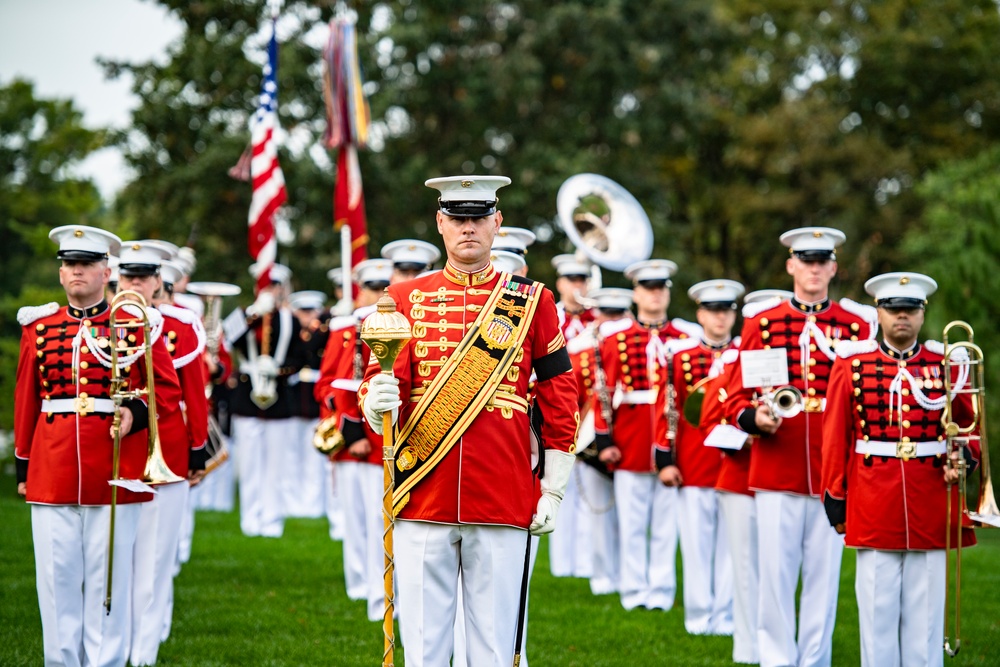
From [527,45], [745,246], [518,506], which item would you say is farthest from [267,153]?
[745,246]

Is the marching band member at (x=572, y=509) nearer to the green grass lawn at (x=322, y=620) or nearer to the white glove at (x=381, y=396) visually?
the green grass lawn at (x=322, y=620)

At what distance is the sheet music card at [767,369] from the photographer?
28.0ft

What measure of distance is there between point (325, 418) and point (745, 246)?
24638 millimetres

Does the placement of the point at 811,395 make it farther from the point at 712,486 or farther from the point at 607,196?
the point at 607,196

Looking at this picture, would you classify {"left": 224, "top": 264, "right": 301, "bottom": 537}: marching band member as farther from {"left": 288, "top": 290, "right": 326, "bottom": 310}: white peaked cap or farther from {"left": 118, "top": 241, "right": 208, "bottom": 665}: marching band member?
{"left": 118, "top": 241, "right": 208, "bottom": 665}: marching band member

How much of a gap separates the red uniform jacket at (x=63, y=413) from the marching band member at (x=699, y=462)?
495 cm

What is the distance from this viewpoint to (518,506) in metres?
5.61

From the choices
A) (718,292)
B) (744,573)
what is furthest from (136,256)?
(718,292)

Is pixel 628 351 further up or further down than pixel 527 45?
further down

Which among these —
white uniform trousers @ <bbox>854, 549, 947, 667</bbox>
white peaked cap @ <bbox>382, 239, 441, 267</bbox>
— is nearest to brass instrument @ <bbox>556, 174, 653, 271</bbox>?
white peaked cap @ <bbox>382, 239, 441, 267</bbox>

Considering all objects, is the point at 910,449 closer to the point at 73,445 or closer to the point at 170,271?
the point at 73,445

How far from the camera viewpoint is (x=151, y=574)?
8.62 m

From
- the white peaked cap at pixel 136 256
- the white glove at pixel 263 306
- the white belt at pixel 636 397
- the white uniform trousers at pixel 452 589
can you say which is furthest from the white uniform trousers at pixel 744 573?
the white glove at pixel 263 306

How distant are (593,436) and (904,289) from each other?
4.52m
